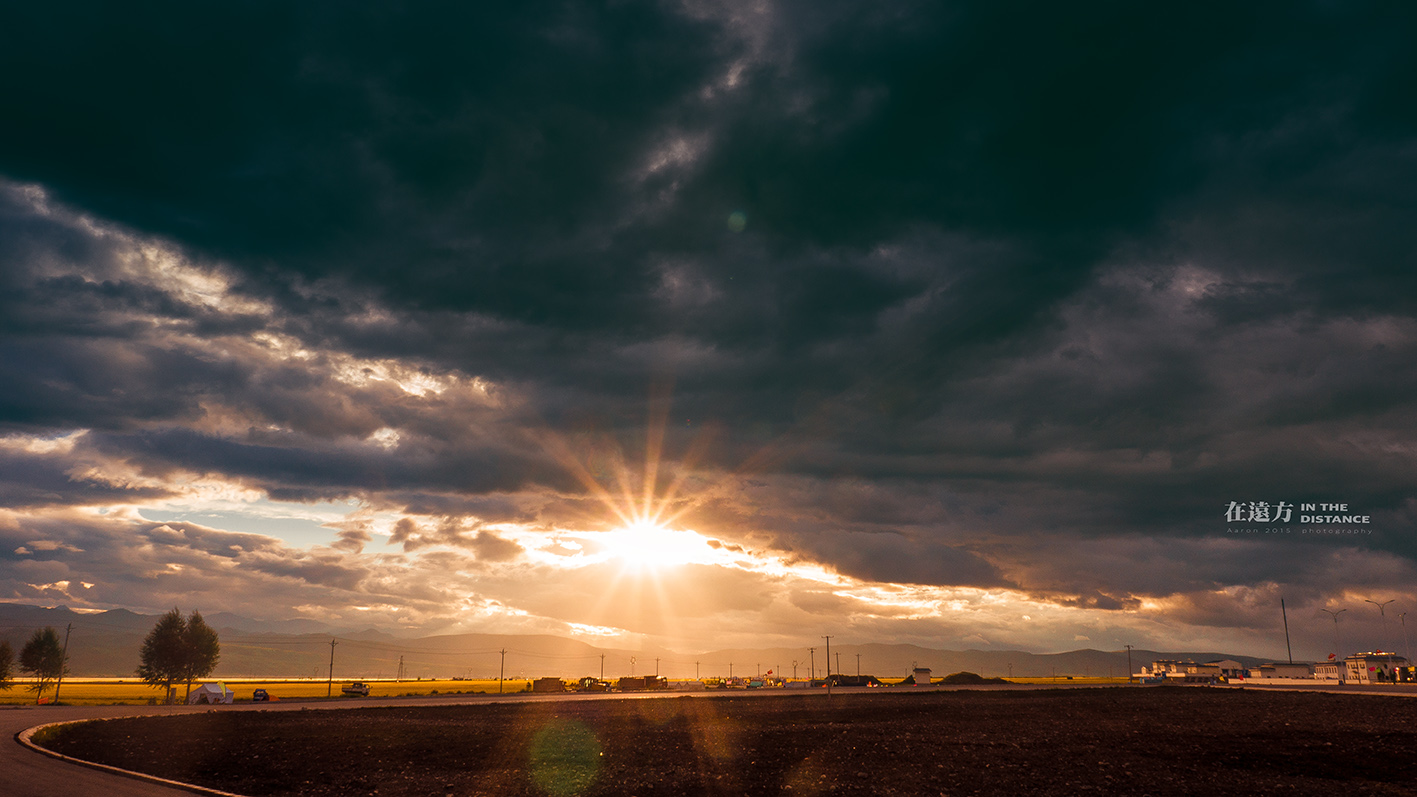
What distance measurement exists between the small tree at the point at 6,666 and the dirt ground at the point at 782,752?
118m

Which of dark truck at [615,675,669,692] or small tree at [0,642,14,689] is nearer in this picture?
small tree at [0,642,14,689]

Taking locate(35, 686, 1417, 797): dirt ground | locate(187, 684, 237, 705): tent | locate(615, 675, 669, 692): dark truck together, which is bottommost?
locate(615, 675, 669, 692): dark truck

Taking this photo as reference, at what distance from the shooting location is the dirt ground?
36844mm

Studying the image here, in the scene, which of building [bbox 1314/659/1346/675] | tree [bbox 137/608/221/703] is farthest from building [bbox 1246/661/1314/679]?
tree [bbox 137/608/221/703]

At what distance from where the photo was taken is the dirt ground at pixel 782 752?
3684 cm

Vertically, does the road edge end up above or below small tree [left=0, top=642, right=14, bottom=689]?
above

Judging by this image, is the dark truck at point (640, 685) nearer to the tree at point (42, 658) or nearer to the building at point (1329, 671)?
the tree at point (42, 658)

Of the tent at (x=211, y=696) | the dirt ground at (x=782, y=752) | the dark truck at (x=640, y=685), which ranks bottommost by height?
the dark truck at (x=640, y=685)

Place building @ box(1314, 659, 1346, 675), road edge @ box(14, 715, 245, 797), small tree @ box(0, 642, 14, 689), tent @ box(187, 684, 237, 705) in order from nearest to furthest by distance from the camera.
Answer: road edge @ box(14, 715, 245, 797)
tent @ box(187, 684, 237, 705)
small tree @ box(0, 642, 14, 689)
building @ box(1314, 659, 1346, 675)

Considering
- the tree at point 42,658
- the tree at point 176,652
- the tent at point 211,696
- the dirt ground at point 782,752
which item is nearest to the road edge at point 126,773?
the dirt ground at point 782,752

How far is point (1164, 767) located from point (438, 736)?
46647 millimetres

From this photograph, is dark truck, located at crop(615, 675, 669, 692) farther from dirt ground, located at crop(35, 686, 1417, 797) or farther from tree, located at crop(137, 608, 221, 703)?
dirt ground, located at crop(35, 686, 1417, 797)

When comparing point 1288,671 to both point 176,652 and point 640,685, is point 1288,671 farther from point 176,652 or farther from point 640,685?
point 176,652

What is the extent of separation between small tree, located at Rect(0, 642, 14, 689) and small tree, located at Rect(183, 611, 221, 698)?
95.0 feet
